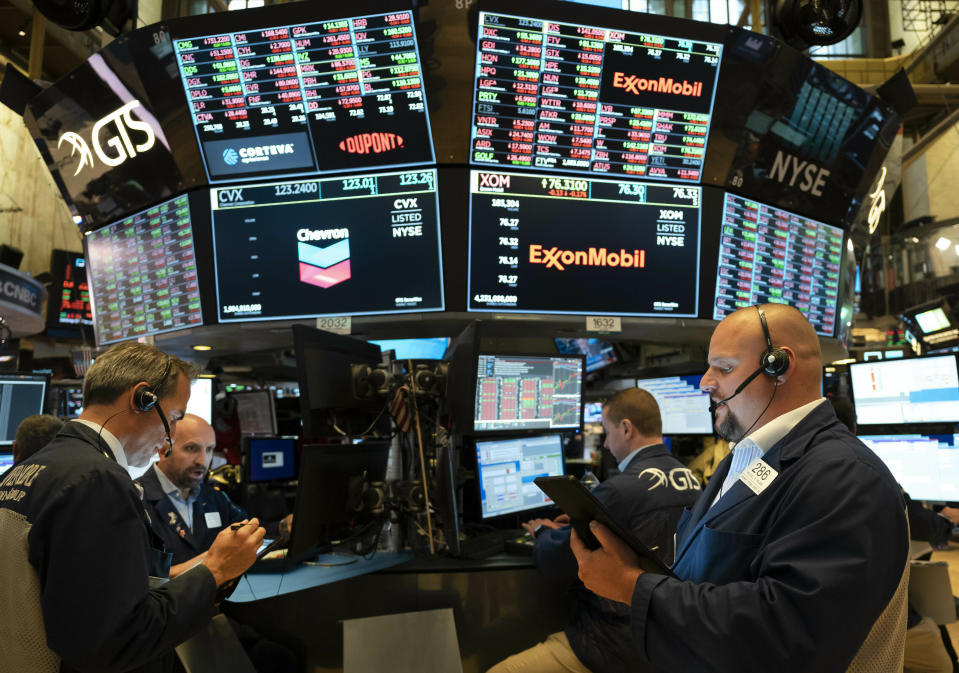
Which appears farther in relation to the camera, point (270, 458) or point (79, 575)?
point (270, 458)

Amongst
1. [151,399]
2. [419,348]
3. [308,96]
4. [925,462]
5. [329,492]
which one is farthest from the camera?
[419,348]

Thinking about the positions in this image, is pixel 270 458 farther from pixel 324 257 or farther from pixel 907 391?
pixel 907 391

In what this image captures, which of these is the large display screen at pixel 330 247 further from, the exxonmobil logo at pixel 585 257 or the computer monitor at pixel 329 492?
the computer monitor at pixel 329 492

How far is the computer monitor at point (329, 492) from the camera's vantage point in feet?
7.96

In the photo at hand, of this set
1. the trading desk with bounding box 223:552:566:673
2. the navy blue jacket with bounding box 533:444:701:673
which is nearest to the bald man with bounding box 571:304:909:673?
the navy blue jacket with bounding box 533:444:701:673

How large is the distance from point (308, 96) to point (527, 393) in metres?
1.85

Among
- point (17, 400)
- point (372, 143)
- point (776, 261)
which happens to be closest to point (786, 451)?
point (372, 143)

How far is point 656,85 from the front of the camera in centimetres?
355

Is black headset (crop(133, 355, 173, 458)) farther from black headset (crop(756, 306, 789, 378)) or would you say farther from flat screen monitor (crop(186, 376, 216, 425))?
flat screen monitor (crop(186, 376, 216, 425))

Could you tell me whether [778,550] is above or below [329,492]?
above

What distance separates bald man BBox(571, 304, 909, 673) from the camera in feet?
3.93

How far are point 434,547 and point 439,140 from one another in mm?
1899

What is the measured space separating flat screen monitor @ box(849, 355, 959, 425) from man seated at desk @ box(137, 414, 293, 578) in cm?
341

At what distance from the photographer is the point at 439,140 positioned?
3.43 metres
